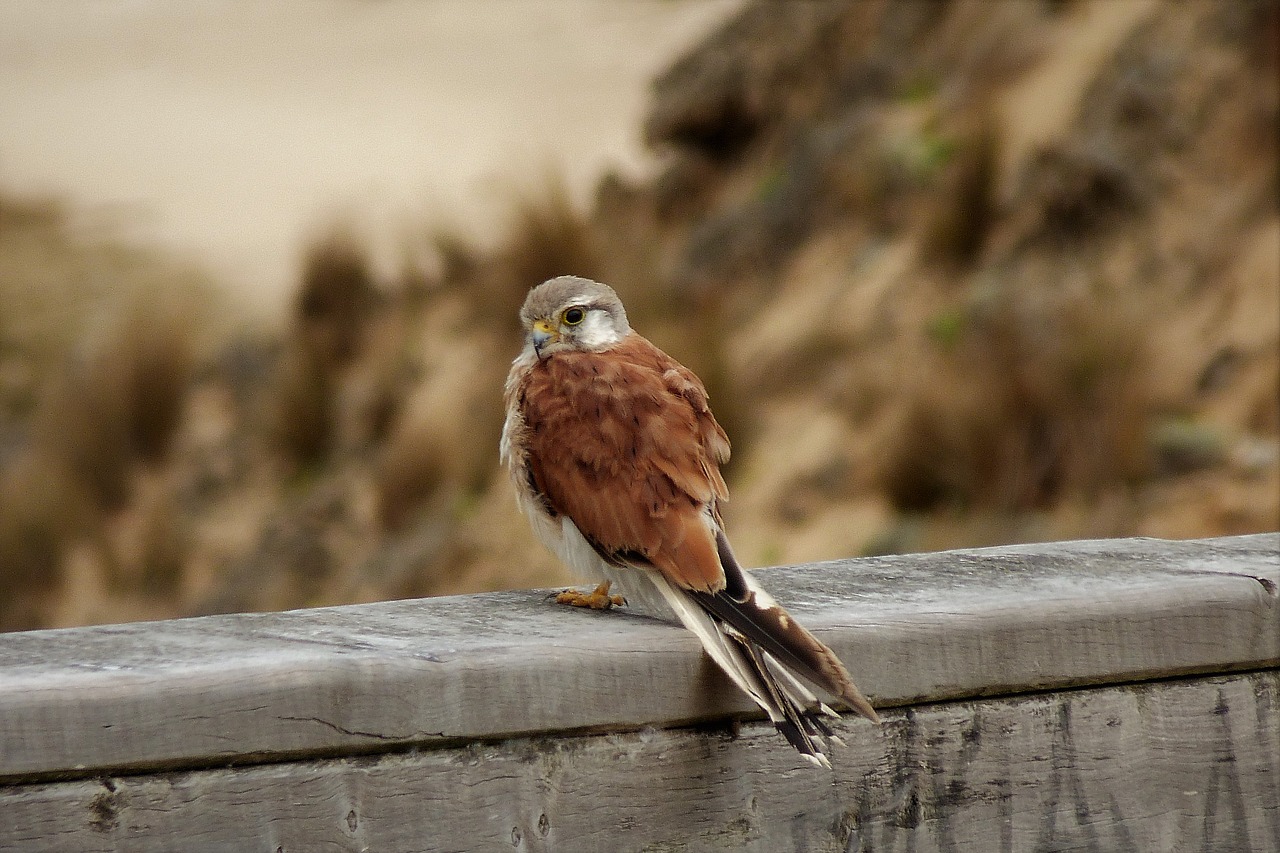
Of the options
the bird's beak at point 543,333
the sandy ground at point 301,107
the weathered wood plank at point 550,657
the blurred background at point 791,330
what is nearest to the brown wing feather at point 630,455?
the weathered wood plank at point 550,657

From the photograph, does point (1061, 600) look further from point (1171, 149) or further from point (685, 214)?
point (685, 214)

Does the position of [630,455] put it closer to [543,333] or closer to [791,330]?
[543,333]

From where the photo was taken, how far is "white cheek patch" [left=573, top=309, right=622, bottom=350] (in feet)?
8.77

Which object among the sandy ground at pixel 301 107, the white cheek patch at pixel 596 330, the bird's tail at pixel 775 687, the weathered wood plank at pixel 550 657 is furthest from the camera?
the sandy ground at pixel 301 107

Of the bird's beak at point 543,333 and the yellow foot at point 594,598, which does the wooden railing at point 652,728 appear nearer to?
the yellow foot at point 594,598

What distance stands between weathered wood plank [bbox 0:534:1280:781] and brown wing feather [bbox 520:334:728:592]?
15cm

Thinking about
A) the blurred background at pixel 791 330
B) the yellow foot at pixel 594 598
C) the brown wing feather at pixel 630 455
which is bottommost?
the yellow foot at pixel 594 598

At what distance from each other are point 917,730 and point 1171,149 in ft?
18.9

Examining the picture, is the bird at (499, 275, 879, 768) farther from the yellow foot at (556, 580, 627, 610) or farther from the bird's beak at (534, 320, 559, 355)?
the bird's beak at (534, 320, 559, 355)

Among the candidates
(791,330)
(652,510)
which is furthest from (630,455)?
(791,330)

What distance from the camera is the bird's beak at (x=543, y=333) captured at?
271 cm

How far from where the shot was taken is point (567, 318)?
9.05ft

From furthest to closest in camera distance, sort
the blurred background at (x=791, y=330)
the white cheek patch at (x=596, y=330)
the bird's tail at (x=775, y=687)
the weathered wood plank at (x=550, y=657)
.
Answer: the blurred background at (x=791, y=330), the white cheek patch at (x=596, y=330), the bird's tail at (x=775, y=687), the weathered wood plank at (x=550, y=657)

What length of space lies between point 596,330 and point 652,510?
91 cm
